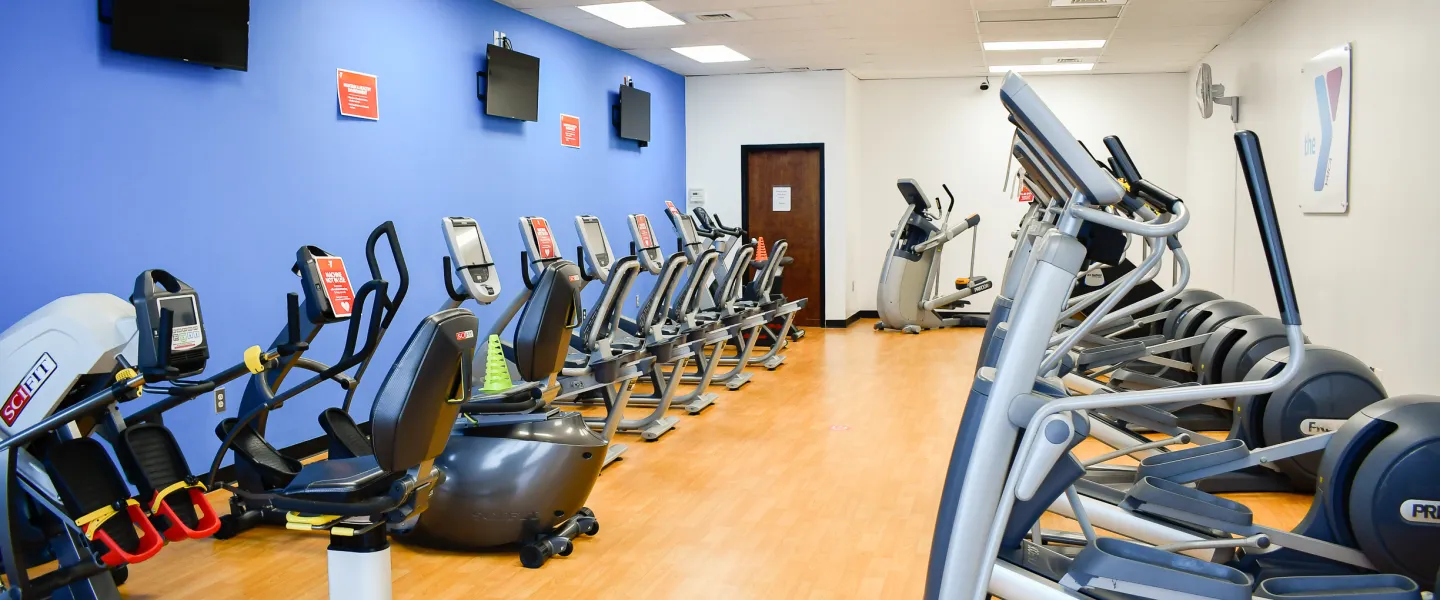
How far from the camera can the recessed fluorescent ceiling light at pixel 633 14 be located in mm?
7076

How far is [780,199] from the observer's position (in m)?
11.0

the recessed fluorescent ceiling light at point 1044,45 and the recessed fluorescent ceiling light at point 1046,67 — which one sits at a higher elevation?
the recessed fluorescent ceiling light at point 1046,67

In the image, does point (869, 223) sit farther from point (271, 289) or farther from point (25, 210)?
point (25, 210)

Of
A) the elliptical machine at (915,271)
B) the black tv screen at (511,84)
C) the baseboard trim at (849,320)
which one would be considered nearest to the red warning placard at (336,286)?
the black tv screen at (511,84)

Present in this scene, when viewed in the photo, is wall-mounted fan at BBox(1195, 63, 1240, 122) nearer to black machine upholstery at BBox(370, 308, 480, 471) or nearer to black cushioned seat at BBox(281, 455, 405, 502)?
black machine upholstery at BBox(370, 308, 480, 471)

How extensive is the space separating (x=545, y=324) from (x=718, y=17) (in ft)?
13.5

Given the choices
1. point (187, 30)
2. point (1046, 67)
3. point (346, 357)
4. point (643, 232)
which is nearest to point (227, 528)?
point (346, 357)

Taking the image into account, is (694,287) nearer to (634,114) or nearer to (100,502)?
(634,114)

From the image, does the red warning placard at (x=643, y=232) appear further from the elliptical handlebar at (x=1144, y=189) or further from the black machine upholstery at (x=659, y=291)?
the elliptical handlebar at (x=1144, y=189)

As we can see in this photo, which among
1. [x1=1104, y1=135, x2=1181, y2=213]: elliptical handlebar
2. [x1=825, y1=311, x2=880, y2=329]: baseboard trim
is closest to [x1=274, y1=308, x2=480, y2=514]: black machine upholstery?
[x1=1104, y1=135, x2=1181, y2=213]: elliptical handlebar

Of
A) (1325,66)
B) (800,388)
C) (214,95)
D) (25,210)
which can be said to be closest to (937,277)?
(800,388)

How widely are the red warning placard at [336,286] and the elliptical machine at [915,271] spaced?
23.6ft

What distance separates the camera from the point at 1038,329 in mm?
2047

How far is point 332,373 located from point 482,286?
37.7 inches
